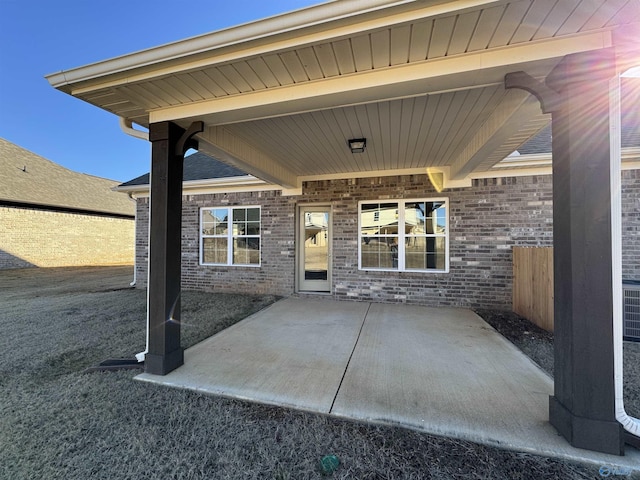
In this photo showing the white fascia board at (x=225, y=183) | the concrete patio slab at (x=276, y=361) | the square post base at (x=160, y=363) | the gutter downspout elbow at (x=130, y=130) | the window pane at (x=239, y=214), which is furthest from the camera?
the window pane at (x=239, y=214)

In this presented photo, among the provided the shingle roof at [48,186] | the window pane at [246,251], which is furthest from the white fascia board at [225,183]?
the shingle roof at [48,186]

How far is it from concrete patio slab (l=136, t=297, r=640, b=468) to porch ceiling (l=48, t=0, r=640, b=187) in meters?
2.70

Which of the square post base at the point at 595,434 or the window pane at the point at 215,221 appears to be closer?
the square post base at the point at 595,434

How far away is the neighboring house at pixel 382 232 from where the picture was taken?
5.62 metres

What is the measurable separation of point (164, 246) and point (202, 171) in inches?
246

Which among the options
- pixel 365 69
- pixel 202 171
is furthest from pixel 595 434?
pixel 202 171

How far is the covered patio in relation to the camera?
1.87 m

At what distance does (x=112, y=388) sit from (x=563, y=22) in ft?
15.5

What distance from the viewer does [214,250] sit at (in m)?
7.77

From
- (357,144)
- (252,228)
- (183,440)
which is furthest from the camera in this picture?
(252,228)

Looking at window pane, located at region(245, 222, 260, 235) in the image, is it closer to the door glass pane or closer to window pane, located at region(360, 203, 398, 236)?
the door glass pane

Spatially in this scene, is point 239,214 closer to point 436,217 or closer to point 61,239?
point 436,217

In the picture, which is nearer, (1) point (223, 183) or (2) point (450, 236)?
(2) point (450, 236)

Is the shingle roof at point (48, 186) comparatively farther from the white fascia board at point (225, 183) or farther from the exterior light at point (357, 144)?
the exterior light at point (357, 144)
